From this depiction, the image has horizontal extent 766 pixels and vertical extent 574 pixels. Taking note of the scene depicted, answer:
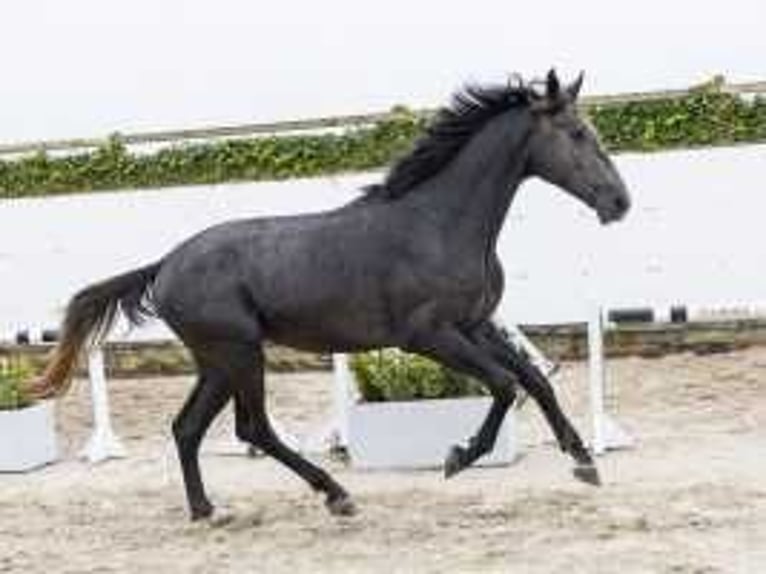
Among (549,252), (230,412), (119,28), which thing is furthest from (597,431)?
(119,28)

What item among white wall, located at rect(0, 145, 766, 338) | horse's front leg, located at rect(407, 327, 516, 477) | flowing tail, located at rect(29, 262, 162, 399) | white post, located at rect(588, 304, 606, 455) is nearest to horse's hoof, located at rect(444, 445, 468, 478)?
horse's front leg, located at rect(407, 327, 516, 477)

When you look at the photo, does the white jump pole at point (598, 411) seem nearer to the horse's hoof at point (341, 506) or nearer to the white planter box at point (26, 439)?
the horse's hoof at point (341, 506)

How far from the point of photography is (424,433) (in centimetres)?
830

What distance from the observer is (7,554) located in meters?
6.68

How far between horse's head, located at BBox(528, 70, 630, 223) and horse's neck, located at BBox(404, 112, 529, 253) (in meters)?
0.10

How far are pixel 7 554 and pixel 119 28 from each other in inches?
352

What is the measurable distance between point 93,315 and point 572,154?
2.34 m

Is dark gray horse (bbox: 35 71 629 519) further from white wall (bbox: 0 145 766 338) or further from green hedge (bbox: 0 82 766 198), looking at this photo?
green hedge (bbox: 0 82 766 198)

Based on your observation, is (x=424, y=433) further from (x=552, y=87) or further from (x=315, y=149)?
(x=315, y=149)

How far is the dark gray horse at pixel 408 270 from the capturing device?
659cm

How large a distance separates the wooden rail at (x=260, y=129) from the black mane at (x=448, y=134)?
20.6ft

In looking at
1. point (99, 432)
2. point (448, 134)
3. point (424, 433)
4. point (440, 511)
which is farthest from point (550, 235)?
point (440, 511)

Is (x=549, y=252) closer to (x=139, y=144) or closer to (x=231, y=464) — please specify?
(x=231, y=464)

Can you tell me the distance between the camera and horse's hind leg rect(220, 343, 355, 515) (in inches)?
269
